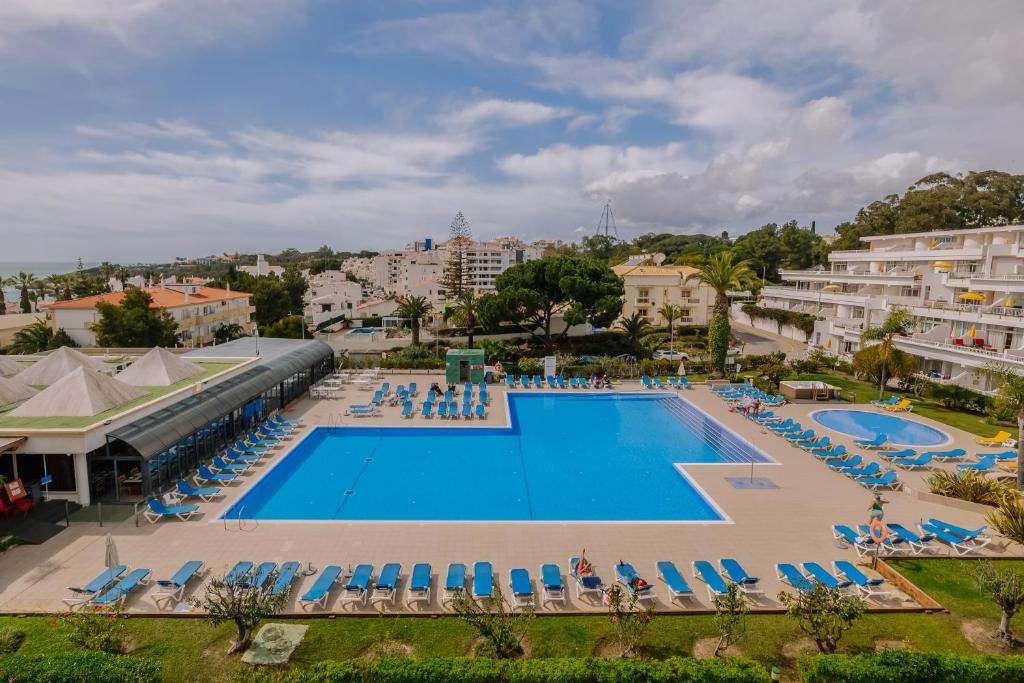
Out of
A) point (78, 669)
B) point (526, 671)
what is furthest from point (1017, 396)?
point (78, 669)

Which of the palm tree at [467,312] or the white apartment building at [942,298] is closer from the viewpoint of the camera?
the white apartment building at [942,298]

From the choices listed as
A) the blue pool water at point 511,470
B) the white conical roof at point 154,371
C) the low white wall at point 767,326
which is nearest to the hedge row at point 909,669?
the blue pool water at point 511,470

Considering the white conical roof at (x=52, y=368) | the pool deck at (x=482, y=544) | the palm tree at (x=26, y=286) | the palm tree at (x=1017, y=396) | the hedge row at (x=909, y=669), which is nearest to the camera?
the hedge row at (x=909, y=669)

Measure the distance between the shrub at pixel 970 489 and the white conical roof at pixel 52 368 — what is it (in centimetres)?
2475

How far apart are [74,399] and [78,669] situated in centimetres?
942

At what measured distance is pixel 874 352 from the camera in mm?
25484

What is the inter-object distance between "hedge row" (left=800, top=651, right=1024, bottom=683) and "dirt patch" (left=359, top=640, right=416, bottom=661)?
5.62 meters

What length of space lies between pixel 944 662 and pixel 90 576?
1397cm

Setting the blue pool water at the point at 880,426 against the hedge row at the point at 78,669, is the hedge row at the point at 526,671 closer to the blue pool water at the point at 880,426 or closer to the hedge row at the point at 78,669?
the hedge row at the point at 78,669

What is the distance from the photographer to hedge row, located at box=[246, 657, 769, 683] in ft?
23.5

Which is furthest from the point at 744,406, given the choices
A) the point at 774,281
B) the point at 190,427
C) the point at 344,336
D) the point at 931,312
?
the point at 774,281

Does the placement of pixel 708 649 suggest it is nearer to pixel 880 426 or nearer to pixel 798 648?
pixel 798 648

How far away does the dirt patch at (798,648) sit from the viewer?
834 cm

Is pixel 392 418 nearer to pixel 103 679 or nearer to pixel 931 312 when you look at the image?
pixel 103 679
